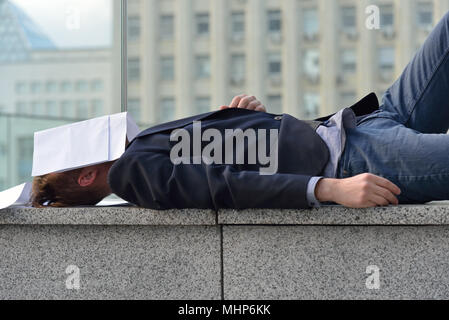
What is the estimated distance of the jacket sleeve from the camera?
184 centimetres

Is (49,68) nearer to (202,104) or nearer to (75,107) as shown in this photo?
(75,107)

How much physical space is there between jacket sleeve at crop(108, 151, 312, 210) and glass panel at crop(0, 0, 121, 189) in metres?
1.08

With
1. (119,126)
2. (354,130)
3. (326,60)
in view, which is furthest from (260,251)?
(326,60)

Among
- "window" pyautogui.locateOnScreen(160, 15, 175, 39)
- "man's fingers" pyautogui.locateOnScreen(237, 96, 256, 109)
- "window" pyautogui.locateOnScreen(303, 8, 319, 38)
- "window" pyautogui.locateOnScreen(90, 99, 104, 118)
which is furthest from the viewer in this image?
"window" pyautogui.locateOnScreen(160, 15, 175, 39)

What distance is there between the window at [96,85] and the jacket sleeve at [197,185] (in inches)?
2252

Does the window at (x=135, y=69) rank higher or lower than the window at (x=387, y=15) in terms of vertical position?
lower

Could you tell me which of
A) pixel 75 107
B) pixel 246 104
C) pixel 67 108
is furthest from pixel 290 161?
pixel 75 107

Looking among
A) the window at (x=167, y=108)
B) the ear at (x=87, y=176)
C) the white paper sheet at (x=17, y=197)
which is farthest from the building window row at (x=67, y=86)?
the ear at (x=87, y=176)

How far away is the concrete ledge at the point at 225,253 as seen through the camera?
1.87 m

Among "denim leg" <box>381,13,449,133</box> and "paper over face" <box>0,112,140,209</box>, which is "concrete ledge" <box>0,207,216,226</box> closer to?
"paper over face" <box>0,112,140,209</box>

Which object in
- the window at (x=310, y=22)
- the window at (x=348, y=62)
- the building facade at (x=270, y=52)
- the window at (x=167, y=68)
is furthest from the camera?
the window at (x=167, y=68)

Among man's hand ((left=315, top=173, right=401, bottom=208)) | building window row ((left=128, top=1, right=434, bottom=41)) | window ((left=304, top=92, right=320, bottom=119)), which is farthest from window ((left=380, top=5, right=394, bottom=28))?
man's hand ((left=315, top=173, right=401, bottom=208))

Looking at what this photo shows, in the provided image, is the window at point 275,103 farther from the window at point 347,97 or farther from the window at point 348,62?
the window at point 348,62

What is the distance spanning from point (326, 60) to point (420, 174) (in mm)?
57791
